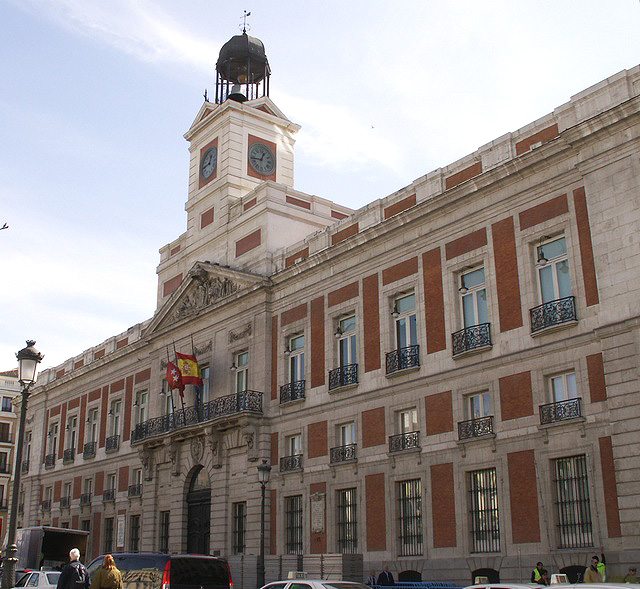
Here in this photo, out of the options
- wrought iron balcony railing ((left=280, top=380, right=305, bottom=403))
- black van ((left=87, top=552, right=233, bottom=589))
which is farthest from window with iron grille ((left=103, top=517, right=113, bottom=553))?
black van ((left=87, top=552, right=233, bottom=589))

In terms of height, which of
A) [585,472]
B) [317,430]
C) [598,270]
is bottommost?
[585,472]

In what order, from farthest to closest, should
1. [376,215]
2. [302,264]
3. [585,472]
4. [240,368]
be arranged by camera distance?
[240,368]
[302,264]
[376,215]
[585,472]

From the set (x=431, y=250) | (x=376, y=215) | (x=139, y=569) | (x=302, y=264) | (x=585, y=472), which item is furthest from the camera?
(x=302, y=264)

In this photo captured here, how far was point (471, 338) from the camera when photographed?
24.9m

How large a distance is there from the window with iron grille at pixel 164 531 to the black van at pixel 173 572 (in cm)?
2064

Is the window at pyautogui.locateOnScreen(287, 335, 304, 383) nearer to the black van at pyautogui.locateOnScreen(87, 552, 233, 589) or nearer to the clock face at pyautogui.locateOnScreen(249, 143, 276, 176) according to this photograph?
the clock face at pyautogui.locateOnScreen(249, 143, 276, 176)

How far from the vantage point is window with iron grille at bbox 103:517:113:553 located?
4154 centimetres

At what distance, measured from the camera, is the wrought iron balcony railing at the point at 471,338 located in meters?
24.4

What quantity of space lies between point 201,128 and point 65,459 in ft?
66.0

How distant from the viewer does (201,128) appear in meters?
42.5

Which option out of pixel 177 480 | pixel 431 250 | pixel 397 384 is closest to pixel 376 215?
pixel 431 250

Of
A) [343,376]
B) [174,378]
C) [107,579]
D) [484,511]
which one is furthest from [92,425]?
[107,579]

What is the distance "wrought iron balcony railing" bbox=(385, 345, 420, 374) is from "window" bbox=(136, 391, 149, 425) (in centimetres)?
1808

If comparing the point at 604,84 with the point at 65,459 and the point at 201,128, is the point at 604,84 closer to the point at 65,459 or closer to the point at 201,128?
the point at 201,128
